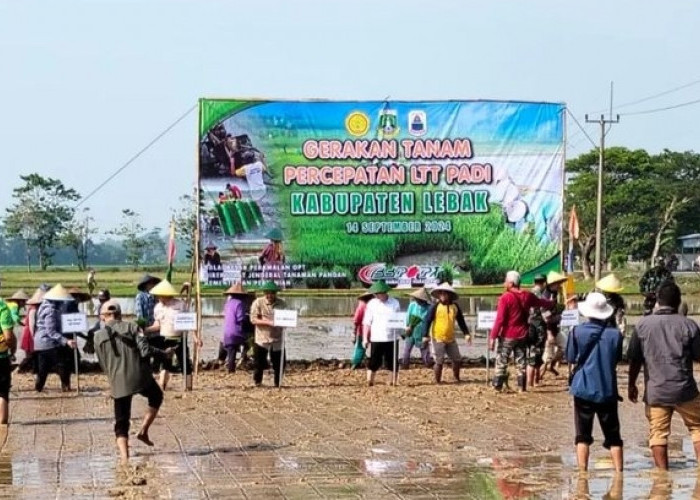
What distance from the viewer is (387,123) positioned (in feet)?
76.3

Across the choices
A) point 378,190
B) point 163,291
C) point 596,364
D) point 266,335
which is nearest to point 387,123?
point 378,190

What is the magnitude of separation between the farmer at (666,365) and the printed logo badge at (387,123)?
12678 millimetres

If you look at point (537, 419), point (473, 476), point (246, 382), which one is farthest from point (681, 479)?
point (246, 382)

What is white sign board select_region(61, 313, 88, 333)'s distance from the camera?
18109 millimetres

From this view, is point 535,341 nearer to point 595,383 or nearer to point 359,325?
point 359,325

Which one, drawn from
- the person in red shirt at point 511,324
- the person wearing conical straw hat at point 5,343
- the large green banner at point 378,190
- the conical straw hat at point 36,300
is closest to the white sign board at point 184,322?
the conical straw hat at point 36,300

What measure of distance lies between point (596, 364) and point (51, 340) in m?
9.61

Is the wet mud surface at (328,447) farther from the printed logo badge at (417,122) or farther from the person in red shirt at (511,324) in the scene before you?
the printed logo badge at (417,122)

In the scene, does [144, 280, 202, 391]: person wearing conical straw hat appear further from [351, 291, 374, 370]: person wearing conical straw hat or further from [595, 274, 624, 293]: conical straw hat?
[595, 274, 624, 293]: conical straw hat

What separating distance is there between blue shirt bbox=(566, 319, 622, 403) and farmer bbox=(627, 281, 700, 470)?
20 cm

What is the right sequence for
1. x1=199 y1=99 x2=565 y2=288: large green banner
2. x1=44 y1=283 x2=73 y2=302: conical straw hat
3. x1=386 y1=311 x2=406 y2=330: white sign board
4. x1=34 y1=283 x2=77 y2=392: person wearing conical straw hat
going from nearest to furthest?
x1=34 y1=283 x2=77 y2=392: person wearing conical straw hat → x1=44 y1=283 x2=73 y2=302: conical straw hat → x1=386 y1=311 x2=406 y2=330: white sign board → x1=199 y1=99 x2=565 y2=288: large green banner

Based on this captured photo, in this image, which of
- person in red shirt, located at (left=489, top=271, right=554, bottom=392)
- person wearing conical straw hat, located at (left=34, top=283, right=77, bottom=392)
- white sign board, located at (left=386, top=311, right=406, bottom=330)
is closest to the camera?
person in red shirt, located at (left=489, top=271, right=554, bottom=392)

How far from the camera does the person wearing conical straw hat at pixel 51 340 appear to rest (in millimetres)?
18266

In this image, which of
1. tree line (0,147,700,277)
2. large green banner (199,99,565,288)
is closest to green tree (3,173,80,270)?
tree line (0,147,700,277)
